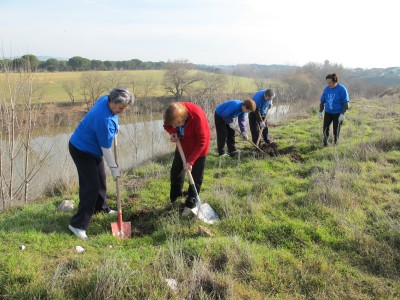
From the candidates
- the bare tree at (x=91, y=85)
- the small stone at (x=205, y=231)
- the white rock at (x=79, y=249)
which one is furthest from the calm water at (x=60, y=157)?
the bare tree at (x=91, y=85)

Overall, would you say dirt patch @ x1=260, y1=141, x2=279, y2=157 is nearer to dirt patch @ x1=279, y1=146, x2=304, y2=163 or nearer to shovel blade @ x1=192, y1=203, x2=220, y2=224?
dirt patch @ x1=279, y1=146, x2=304, y2=163

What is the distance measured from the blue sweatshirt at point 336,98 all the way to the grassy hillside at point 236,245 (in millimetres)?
1682

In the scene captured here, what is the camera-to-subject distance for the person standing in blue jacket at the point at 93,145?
11.2 ft

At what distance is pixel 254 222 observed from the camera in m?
3.96

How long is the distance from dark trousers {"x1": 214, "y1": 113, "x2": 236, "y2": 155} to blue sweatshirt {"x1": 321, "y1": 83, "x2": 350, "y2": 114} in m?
2.29

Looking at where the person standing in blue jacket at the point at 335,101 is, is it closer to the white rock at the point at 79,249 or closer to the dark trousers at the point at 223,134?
the dark trousers at the point at 223,134

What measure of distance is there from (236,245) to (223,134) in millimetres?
3875

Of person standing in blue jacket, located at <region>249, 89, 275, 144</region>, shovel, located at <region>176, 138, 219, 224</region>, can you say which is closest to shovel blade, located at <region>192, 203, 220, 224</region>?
shovel, located at <region>176, 138, 219, 224</region>

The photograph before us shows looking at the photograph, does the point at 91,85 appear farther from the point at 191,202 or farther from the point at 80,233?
the point at 80,233

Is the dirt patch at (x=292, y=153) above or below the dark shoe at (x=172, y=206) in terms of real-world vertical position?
above

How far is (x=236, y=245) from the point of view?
3246 mm

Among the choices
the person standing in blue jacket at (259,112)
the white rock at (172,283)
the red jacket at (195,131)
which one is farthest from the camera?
the person standing in blue jacket at (259,112)

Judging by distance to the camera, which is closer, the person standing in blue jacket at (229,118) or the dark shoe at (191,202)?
the dark shoe at (191,202)

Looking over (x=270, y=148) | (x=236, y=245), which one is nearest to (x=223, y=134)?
(x=270, y=148)
